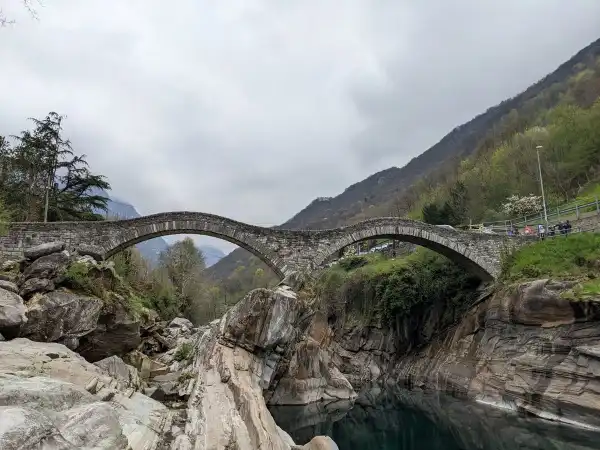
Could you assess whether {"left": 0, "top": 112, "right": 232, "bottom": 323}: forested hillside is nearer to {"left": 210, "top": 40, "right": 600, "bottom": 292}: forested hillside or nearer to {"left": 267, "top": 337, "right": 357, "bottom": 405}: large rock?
{"left": 267, "top": 337, "right": 357, "bottom": 405}: large rock

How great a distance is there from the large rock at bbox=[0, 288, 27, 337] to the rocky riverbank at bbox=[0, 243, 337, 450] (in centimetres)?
2

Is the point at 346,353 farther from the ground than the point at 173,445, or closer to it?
closer to it

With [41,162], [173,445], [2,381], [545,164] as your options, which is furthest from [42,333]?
[545,164]

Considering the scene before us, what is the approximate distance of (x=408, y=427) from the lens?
16.7 meters

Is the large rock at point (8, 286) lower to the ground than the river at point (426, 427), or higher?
higher

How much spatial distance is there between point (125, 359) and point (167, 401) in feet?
10.7

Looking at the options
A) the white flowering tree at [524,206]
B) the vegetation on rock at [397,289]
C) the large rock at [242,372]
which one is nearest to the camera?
the large rock at [242,372]

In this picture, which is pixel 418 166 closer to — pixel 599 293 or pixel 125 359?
pixel 599 293

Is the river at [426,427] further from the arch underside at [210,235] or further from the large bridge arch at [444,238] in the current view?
the large bridge arch at [444,238]

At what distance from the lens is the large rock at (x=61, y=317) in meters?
9.08

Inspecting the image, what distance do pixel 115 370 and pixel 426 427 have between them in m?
12.5

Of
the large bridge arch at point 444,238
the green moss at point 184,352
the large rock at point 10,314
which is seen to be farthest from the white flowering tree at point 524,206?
the large rock at point 10,314

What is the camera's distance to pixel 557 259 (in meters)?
20.7

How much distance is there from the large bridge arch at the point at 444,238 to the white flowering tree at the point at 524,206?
35.4 feet
